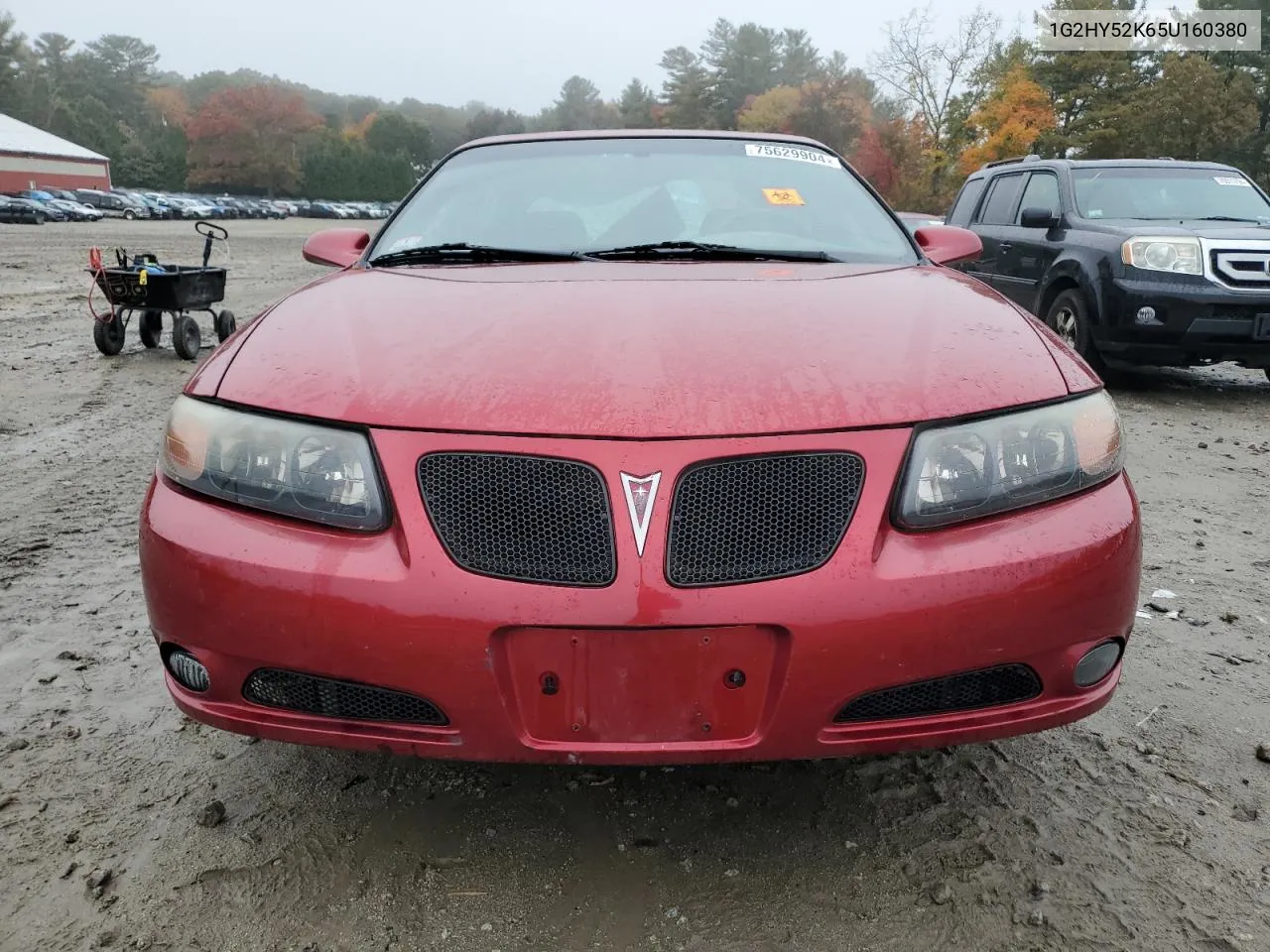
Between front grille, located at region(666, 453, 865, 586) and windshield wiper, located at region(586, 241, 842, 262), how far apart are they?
1062mm

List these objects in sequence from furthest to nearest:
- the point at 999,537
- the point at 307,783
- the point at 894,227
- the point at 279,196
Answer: the point at 279,196
the point at 894,227
the point at 307,783
the point at 999,537

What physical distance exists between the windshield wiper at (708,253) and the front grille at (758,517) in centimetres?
106

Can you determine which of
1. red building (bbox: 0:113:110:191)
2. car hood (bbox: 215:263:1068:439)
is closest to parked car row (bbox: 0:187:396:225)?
red building (bbox: 0:113:110:191)

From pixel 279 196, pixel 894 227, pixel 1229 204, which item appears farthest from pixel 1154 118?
pixel 279 196

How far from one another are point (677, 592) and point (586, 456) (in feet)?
0.87

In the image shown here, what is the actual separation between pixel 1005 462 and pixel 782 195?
144cm

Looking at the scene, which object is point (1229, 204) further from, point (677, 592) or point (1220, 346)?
point (677, 592)

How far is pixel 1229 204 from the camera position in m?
7.11

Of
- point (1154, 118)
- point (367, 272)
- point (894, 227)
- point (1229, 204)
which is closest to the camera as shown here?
point (367, 272)

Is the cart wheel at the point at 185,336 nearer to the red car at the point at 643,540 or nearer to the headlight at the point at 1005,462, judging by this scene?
the red car at the point at 643,540

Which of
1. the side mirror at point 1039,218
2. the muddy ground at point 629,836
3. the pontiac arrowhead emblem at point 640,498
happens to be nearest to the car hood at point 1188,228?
the side mirror at point 1039,218

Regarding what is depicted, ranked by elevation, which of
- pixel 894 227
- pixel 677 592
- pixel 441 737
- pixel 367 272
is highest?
pixel 894 227

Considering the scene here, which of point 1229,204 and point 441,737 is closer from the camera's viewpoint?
point 441,737

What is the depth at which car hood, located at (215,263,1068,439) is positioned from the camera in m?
1.60
